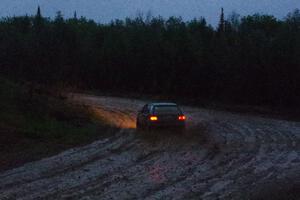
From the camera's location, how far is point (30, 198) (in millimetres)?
13906

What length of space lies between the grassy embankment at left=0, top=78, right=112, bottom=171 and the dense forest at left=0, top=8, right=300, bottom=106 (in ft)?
59.4

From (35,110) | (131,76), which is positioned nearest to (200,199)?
(35,110)

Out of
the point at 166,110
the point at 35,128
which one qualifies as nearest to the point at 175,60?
the point at 166,110

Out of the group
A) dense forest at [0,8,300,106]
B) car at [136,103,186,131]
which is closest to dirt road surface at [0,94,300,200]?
car at [136,103,186,131]

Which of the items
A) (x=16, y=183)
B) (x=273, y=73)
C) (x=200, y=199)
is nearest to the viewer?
(x=200, y=199)

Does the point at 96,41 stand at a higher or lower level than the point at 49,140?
higher

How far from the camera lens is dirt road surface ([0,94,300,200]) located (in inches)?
575

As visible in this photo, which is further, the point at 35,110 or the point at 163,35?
the point at 163,35

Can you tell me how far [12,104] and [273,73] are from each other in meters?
24.8

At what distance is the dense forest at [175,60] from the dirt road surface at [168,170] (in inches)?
958

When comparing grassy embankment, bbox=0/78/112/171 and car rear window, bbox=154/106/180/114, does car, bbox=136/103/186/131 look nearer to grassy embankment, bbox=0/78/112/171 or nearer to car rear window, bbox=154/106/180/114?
car rear window, bbox=154/106/180/114

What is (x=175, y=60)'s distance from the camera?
72625 mm

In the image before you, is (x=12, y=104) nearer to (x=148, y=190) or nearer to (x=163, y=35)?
(x=148, y=190)

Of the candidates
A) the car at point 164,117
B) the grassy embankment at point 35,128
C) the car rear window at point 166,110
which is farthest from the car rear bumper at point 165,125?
the grassy embankment at point 35,128
